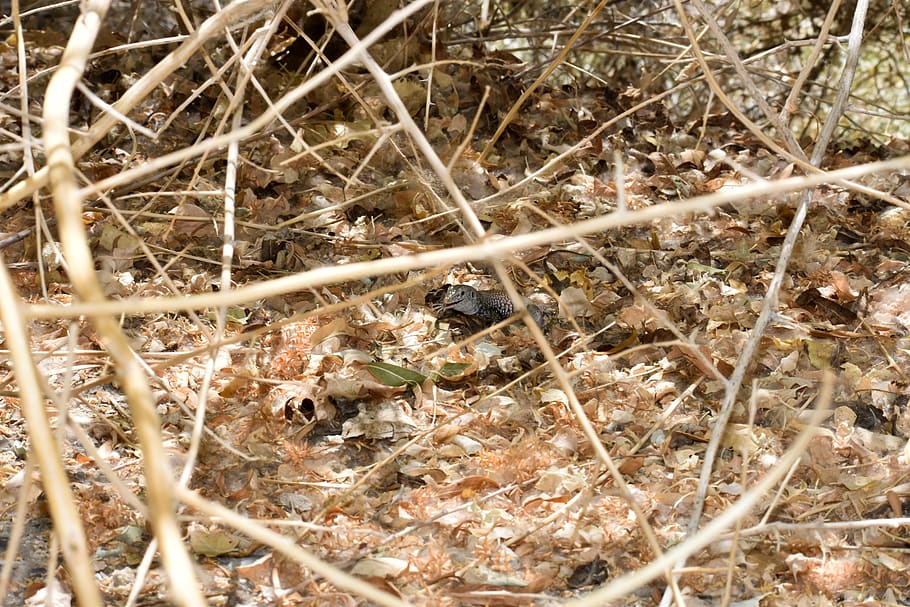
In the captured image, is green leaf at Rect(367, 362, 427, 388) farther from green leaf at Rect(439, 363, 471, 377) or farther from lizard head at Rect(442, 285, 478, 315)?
lizard head at Rect(442, 285, 478, 315)

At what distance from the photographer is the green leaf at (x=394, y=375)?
5.44 ft

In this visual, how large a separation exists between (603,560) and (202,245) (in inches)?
48.5

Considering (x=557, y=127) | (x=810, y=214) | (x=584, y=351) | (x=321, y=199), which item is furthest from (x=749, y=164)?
(x=321, y=199)

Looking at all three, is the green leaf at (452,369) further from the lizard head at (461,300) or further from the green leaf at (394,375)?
the lizard head at (461,300)

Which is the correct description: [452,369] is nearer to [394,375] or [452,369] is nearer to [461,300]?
[394,375]

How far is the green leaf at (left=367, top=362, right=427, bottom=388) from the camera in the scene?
1.66 m

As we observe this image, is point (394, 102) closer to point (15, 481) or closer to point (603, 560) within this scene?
point (603, 560)

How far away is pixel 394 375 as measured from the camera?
1.67 metres

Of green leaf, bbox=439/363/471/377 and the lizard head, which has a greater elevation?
the lizard head

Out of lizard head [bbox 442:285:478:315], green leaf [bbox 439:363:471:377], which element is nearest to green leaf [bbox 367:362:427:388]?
green leaf [bbox 439:363:471:377]

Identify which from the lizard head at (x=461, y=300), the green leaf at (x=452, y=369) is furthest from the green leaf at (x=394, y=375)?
the lizard head at (x=461, y=300)

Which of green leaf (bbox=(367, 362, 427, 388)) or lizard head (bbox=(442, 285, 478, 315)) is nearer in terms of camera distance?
green leaf (bbox=(367, 362, 427, 388))

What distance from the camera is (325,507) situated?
4.56 feet

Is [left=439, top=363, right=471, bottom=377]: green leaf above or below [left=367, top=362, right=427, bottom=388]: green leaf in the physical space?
below
